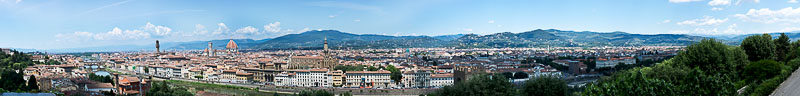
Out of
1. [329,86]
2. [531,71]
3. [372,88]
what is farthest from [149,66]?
[531,71]

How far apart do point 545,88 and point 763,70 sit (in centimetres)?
328

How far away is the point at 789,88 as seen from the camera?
609cm

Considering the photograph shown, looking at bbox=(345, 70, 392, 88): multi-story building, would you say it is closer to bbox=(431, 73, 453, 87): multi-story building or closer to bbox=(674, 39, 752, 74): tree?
bbox=(431, 73, 453, 87): multi-story building

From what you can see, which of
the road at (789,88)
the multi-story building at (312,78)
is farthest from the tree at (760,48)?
the multi-story building at (312,78)

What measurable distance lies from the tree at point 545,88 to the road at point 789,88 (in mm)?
3743

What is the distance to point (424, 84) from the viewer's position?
1927cm

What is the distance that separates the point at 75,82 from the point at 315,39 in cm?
5633

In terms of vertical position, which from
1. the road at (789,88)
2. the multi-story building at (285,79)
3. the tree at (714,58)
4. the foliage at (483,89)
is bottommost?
the multi-story building at (285,79)

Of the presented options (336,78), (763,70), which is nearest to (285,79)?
(336,78)

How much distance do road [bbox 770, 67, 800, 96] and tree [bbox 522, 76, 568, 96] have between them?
3.74 metres

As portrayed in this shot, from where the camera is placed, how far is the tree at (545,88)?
1016 cm

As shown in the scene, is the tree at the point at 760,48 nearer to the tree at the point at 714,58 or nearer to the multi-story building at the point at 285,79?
the tree at the point at 714,58

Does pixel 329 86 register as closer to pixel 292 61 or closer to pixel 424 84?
pixel 424 84

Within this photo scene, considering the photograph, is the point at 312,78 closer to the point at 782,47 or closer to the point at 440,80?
the point at 440,80
